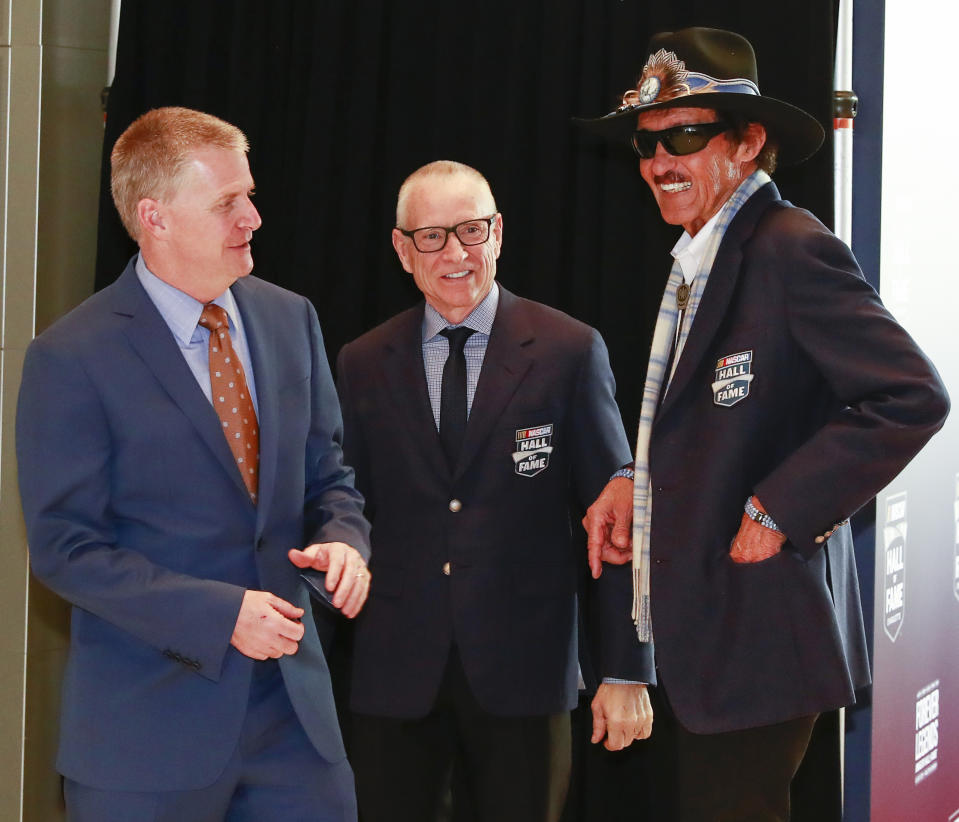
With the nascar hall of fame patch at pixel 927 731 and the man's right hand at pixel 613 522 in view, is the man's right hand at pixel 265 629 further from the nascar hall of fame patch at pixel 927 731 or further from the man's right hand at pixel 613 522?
the nascar hall of fame patch at pixel 927 731

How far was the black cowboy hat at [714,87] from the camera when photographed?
226cm

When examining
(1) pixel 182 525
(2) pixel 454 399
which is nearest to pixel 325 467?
(1) pixel 182 525

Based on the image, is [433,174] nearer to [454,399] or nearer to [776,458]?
[454,399]

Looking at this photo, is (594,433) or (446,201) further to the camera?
(446,201)

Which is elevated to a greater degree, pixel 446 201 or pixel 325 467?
pixel 446 201

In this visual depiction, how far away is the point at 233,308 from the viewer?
7.23 ft

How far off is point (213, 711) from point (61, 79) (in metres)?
2.92

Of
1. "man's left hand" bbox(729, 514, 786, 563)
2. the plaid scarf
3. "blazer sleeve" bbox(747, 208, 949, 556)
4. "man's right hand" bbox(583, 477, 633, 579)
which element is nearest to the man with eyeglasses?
"man's right hand" bbox(583, 477, 633, 579)

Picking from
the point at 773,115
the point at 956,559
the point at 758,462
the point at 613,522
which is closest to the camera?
the point at 758,462

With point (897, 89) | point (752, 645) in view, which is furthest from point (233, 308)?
point (897, 89)

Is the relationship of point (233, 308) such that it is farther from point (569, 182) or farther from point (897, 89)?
point (897, 89)

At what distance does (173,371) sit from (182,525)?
0.88 ft

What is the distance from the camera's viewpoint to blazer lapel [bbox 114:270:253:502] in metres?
1.99

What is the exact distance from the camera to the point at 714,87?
2.32 metres
